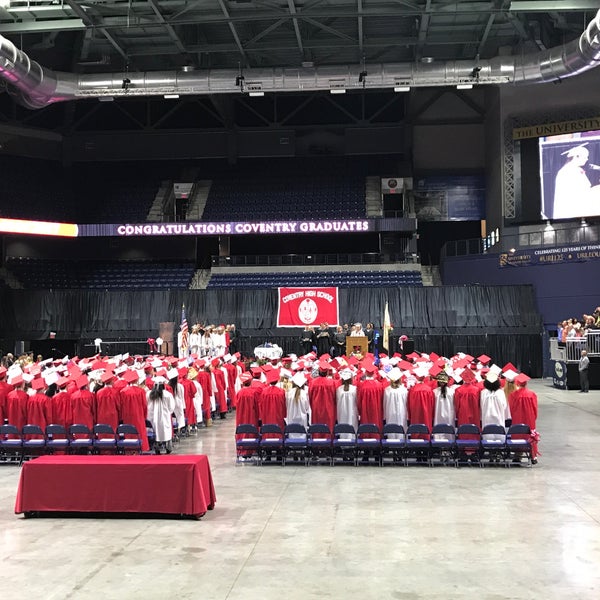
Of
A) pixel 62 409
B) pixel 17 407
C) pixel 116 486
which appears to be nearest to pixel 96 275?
pixel 17 407

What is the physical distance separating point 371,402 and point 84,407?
5188 millimetres

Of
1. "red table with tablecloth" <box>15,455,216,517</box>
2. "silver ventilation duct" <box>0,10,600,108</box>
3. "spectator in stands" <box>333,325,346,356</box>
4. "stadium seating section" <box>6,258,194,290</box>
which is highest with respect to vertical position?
"silver ventilation duct" <box>0,10,600,108</box>

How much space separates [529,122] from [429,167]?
8.50 m

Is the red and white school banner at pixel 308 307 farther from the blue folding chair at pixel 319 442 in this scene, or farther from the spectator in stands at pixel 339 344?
the blue folding chair at pixel 319 442

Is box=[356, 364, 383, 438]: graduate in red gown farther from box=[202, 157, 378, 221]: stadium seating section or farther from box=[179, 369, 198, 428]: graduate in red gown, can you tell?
box=[202, 157, 378, 221]: stadium seating section

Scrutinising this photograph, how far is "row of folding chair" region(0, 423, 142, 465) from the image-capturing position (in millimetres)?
12891

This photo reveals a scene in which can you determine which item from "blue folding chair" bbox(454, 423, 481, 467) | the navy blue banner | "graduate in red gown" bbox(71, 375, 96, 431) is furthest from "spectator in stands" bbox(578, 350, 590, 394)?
"graduate in red gown" bbox(71, 375, 96, 431)

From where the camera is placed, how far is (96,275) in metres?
38.9

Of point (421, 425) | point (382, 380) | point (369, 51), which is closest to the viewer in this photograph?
point (421, 425)

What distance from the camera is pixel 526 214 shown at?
32.8 meters

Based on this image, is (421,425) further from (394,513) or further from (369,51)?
(369,51)

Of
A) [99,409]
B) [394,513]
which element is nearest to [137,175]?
[99,409]

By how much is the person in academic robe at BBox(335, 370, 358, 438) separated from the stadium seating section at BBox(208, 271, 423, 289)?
20.2 meters

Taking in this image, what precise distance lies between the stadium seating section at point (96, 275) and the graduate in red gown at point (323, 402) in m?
23.8
